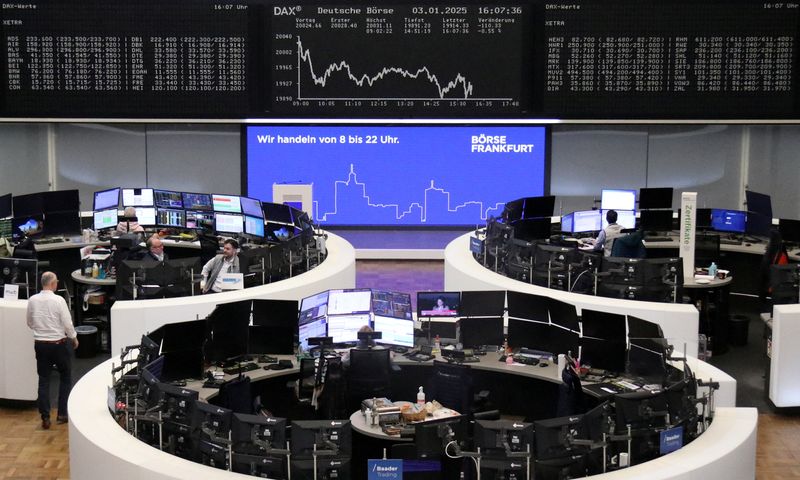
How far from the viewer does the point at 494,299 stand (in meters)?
9.32

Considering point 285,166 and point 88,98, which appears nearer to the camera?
point 88,98

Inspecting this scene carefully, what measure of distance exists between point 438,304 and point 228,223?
516cm

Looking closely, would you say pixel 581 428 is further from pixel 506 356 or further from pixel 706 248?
pixel 706 248

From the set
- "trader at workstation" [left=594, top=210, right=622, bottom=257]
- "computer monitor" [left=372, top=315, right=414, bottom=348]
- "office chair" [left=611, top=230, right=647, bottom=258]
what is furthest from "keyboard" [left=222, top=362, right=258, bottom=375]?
"trader at workstation" [left=594, top=210, right=622, bottom=257]

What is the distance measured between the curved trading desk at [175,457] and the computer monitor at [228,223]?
6.15m

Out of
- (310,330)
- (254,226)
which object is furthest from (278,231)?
(310,330)

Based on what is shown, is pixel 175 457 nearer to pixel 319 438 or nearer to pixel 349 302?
pixel 319 438

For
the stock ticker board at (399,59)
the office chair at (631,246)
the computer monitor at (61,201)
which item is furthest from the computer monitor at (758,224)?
the computer monitor at (61,201)

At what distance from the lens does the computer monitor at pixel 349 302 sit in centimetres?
914

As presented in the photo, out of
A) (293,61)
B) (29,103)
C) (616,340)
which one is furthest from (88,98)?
(616,340)

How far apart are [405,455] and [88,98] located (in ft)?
30.2

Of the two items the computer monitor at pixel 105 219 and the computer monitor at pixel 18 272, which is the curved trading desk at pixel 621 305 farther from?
the computer monitor at pixel 105 219

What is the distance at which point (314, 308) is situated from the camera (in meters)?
9.18

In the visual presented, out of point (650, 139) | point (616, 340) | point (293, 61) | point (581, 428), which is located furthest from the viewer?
point (650, 139)
